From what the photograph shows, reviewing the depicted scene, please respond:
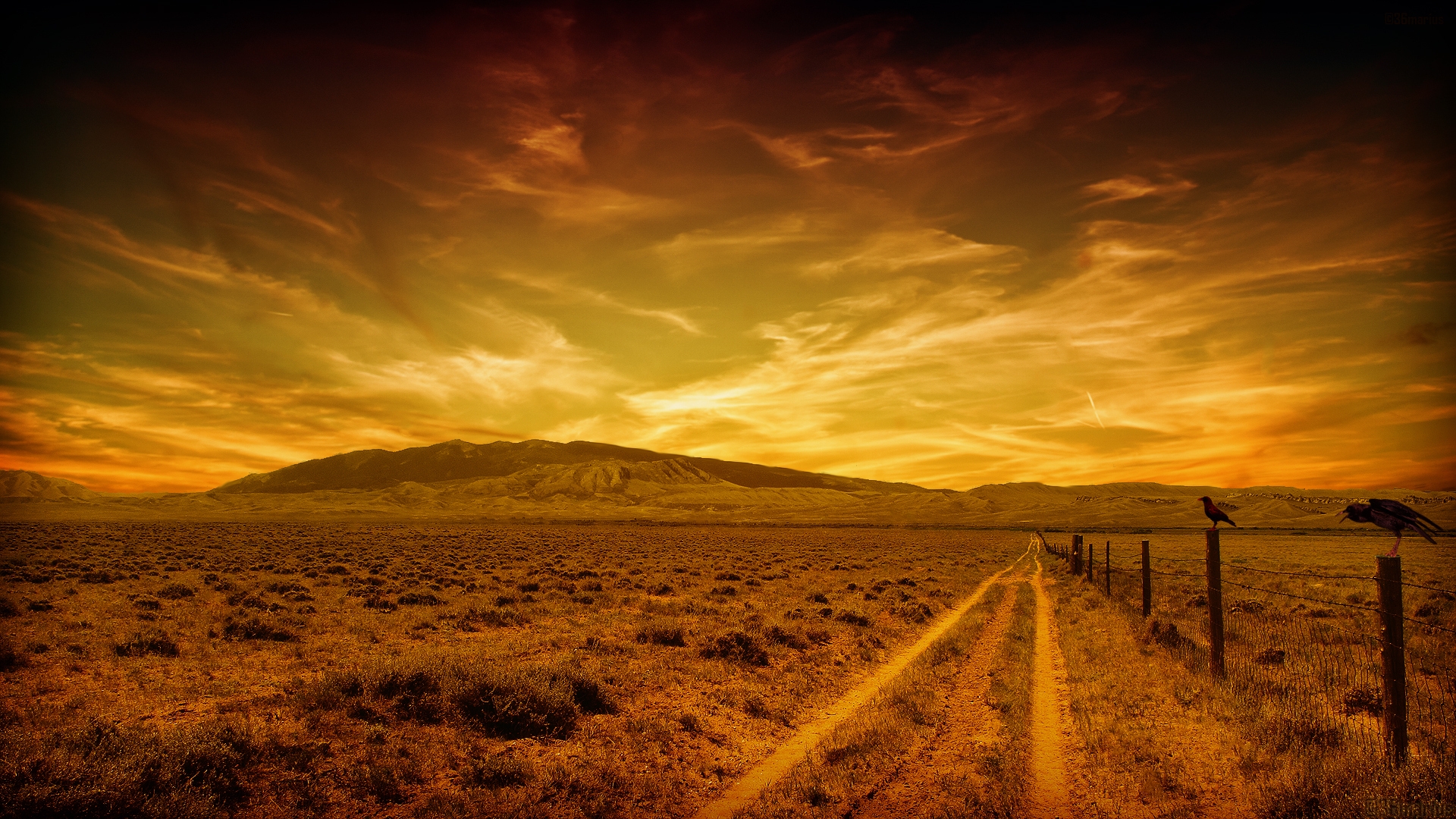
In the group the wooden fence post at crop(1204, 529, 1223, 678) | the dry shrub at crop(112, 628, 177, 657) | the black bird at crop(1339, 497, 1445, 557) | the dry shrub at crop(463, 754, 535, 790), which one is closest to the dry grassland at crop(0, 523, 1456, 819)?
the dry shrub at crop(463, 754, 535, 790)

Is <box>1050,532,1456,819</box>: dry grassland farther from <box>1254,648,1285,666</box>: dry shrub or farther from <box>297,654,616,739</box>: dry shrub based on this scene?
<box>297,654,616,739</box>: dry shrub

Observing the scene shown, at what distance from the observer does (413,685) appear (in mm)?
10102

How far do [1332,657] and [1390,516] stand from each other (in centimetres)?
806

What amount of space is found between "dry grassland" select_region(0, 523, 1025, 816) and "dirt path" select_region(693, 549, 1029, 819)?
249 mm

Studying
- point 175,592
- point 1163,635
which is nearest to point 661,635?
point 1163,635

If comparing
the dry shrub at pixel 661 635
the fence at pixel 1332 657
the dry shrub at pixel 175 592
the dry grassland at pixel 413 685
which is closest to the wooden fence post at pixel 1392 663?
the fence at pixel 1332 657

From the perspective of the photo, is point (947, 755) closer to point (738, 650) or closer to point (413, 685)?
point (738, 650)

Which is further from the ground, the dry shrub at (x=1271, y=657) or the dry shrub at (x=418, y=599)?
the dry shrub at (x=1271, y=657)

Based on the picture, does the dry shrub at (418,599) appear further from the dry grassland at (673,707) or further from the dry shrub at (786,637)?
the dry shrub at (786,637)

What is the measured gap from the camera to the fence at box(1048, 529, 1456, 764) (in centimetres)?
680

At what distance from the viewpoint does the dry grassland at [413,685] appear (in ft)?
22.9

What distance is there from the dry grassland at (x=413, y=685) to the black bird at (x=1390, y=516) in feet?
24.6

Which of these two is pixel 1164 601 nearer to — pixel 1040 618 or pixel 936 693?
pixel 1040 618

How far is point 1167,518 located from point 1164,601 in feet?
555
